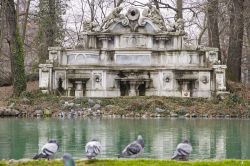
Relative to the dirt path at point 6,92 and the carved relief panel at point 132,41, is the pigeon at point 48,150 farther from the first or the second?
the carved relief panel at point 132,41

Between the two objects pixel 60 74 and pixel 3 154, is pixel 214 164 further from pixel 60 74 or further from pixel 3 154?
pixel 60 74

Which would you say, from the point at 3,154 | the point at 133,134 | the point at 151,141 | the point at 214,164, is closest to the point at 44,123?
Result: the point at 133,134

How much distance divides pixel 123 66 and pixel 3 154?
1624 centimetres

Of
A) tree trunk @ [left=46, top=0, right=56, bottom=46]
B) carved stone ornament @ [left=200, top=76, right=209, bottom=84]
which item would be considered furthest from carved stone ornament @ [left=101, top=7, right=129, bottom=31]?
tree trunk @ [left=46, top=0, right=56, bottom=46]

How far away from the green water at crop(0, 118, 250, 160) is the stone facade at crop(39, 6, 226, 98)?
6.03 meters

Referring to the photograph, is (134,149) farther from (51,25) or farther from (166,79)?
(51,25)

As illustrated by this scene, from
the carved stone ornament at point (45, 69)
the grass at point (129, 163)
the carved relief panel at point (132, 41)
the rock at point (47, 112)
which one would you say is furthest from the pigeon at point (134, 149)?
the carved relief panel at point (132, 41)

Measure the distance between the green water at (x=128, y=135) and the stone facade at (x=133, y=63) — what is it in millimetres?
6027

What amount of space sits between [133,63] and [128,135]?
12.7 meters

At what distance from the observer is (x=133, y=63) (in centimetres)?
2697

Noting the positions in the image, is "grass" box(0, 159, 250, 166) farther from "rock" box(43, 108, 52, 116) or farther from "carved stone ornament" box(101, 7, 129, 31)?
"carved stone ornament" box(101, 7, 129, 31)

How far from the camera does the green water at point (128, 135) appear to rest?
11.2 meters

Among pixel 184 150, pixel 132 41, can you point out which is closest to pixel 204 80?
pixel 132 41

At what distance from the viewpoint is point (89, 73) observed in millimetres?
26109
